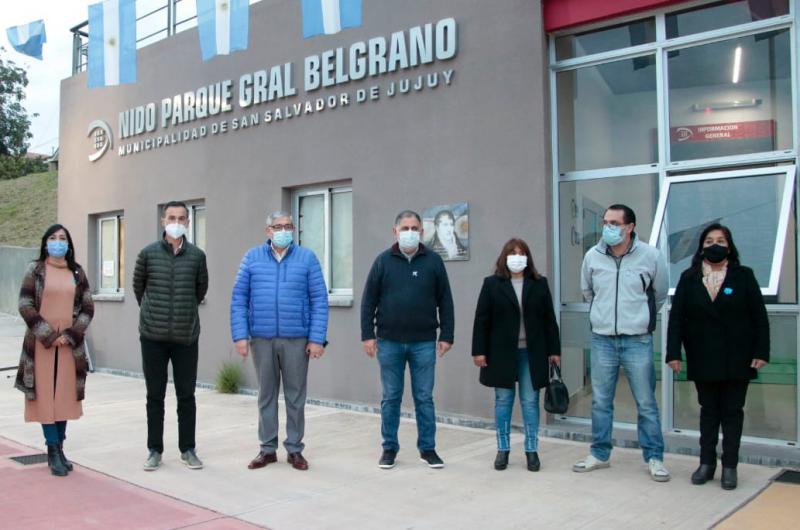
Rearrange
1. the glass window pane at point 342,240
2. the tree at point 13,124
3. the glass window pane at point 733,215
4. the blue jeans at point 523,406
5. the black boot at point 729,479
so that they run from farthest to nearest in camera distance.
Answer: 1. the tree at point 13,124
2. the glass window pane at point 342,240
3. the glass window pane at point 733,215
4. the blue jeans at point 523,406
5. the black boot at point 729,479

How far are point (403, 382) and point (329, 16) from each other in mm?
4294

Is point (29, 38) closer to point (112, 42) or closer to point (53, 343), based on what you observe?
point (112, 42)

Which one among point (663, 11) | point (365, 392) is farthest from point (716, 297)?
point (365, 392)

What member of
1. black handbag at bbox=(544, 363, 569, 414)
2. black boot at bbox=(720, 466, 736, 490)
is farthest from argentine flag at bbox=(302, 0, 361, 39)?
black boot at bbox=(720, 466, 736, 490)

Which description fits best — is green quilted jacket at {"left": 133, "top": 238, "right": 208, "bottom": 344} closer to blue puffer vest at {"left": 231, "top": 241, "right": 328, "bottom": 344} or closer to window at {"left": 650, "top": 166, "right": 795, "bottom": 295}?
blue puffer vest at {"left": 231, "top": 241, "right": 328, "bottom": 344}

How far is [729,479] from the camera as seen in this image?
16.2 ft

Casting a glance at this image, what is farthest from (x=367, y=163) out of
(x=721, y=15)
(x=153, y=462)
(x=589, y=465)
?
(x=589, y=465)

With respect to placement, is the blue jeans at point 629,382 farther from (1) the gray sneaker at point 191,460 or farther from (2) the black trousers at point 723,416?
(1) the gray sneaker at point 191,460

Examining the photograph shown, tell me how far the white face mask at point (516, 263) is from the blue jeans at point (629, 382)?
2.42ft

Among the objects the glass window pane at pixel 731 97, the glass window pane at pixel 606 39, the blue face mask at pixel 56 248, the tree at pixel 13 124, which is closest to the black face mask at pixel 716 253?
the glass window pane at pixel 731 97

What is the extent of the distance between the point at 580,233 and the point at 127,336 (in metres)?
7.45

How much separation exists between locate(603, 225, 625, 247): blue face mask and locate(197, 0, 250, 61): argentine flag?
5.10 metres

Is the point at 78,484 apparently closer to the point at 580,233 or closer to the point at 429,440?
the point at 429,440

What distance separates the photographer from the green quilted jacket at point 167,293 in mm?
5695
